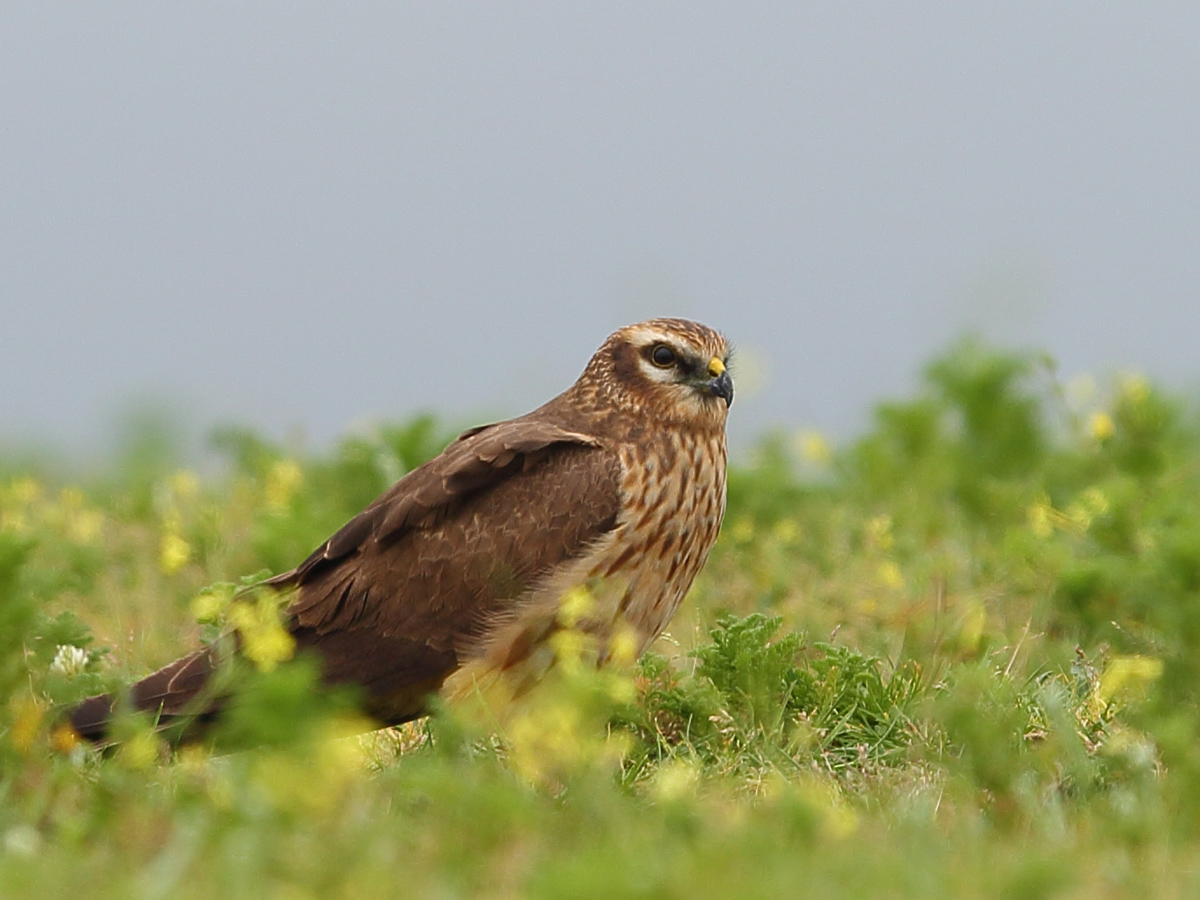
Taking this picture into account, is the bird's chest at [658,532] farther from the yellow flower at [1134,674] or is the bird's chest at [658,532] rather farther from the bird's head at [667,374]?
the yellow flower at [1134,674]

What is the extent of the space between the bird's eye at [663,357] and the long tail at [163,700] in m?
1.86

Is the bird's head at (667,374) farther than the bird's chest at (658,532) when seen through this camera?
Yes

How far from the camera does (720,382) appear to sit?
21.2ft

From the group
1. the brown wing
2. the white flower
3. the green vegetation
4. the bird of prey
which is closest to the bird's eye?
the bird of prey

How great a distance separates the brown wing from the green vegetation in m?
0.25

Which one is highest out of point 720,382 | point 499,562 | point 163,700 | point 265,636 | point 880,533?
point 720,382

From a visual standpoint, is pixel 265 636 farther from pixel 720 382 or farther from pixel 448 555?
pixel 720 382

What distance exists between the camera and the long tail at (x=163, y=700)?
552 cm

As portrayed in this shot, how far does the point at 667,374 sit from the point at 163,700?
206 centimetres

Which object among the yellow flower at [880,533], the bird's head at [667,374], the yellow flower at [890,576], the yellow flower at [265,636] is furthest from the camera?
the yellow flower at [880,533]

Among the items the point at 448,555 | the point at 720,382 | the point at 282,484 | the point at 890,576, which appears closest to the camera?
the point at 448,555

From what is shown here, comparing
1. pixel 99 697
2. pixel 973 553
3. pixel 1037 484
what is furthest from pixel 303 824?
pixel 1037 484

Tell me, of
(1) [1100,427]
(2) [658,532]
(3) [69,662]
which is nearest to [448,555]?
(2) [658,532]

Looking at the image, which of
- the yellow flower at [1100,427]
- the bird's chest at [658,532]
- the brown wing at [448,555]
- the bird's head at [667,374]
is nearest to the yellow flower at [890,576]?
the yellow flower at [1100,427]
